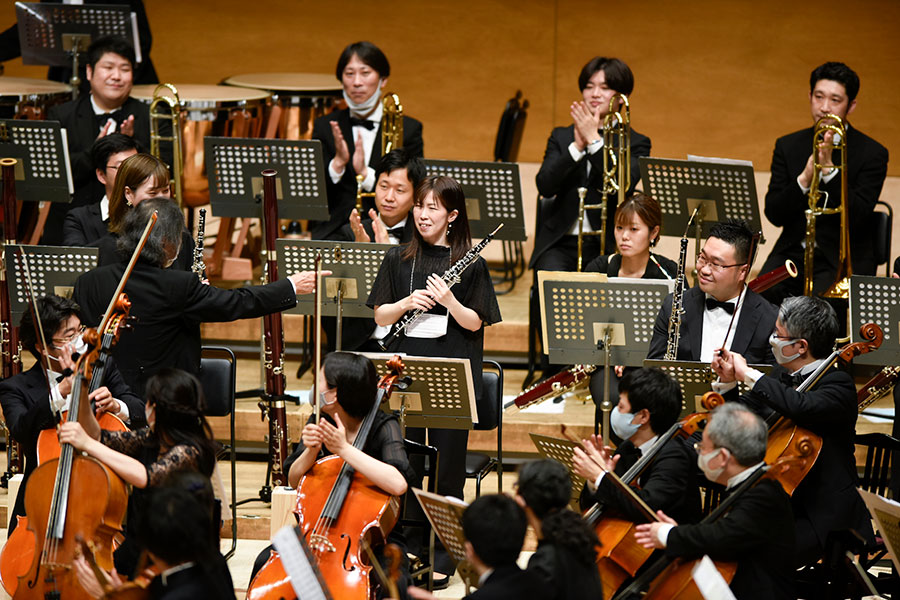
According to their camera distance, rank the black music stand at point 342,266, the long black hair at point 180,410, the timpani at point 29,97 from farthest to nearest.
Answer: the timpani at point 29,97, the black music stand at point 342,266, the long black hair at point 180,410

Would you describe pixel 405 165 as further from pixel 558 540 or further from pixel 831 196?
pixel 558 540

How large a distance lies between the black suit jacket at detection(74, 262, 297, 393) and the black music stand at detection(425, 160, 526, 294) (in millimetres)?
1327

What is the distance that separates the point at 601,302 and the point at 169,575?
1.97 meters

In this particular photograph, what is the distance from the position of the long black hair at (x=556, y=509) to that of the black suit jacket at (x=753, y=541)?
1.29 feet

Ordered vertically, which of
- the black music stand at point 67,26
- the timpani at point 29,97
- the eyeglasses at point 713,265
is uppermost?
the black music stand at point 67,26

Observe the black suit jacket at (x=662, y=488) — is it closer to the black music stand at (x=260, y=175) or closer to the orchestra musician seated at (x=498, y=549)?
the orchestra musician seated at (x=498, y=549)

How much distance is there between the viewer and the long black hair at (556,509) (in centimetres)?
269

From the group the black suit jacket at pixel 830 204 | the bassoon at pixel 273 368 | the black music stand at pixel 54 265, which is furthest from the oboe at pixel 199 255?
the black suit jacket at pixel 830 204

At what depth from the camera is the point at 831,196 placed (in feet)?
17.3

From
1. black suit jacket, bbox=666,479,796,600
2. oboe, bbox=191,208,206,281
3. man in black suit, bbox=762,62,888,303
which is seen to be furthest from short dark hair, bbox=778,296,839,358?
oboe, bbox=191,208,206,281

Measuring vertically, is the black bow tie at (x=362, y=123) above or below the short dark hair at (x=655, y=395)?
above

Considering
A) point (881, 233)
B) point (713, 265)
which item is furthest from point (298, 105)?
point (713, 265)

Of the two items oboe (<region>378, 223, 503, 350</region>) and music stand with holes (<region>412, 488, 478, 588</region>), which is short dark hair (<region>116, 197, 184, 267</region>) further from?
music stand with holes (<region>412, 488, 478, 588</region>)

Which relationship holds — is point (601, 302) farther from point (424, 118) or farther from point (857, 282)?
point (424, 118)
